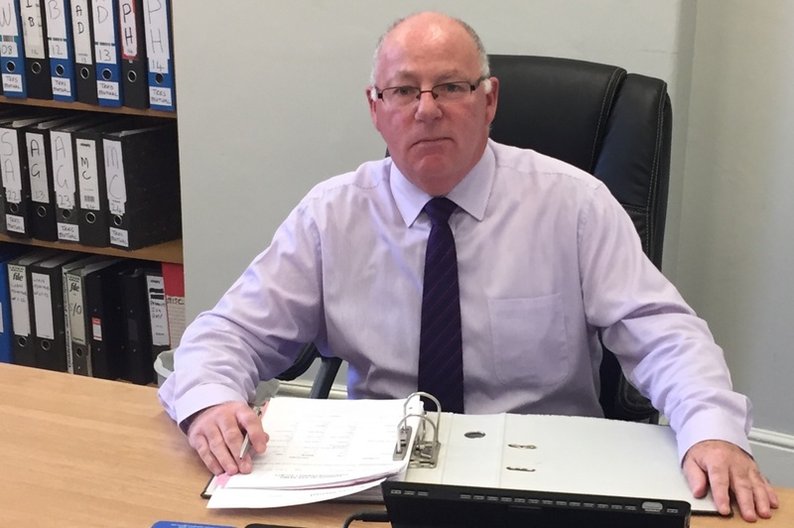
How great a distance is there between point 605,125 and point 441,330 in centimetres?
46

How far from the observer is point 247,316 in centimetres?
160

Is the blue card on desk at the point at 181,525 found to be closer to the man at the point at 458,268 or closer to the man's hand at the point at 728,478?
the man at the point at 458,268

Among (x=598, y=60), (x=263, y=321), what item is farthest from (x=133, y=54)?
(x=263, y=321)

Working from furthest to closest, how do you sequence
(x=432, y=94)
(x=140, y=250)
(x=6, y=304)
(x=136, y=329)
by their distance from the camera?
1. (x=6, y=304)
2. (x=136, y=329)
3. (x=140, y=250)
4. (x=432, y=94)

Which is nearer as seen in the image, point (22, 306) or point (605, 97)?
point (605, 97)

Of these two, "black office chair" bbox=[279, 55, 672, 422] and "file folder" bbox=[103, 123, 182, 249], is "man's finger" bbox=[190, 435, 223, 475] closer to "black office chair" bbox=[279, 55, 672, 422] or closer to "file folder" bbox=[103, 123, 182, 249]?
"black office chair" bbox=[279, 55, 672, 422]

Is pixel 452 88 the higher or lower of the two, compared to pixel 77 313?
higher

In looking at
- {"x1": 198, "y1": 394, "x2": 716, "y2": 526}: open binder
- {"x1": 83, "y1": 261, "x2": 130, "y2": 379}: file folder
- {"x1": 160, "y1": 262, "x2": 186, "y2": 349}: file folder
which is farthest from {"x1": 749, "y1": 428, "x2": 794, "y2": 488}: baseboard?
{"x1": 83, "y1": 261, "x2": 130, "y2": 379}: file folder

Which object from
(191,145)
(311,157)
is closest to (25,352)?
(191,145)

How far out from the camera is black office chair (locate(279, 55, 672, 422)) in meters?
1.69

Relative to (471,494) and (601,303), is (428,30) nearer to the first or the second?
(601,303)

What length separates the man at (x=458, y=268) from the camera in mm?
1568

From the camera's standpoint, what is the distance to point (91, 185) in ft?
9.37

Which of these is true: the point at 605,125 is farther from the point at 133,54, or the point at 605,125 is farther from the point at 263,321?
the point at 133,54
